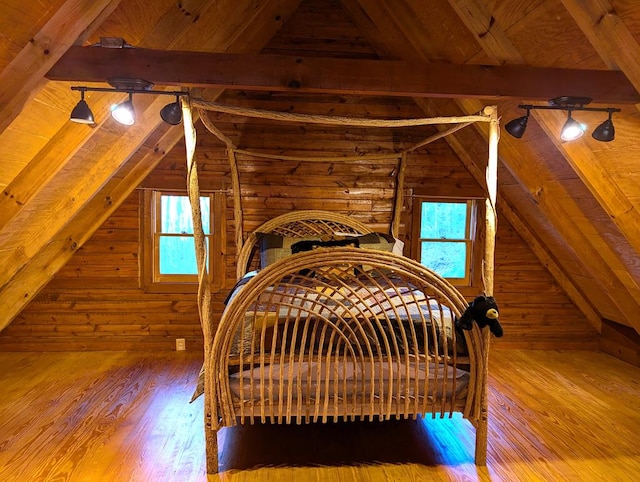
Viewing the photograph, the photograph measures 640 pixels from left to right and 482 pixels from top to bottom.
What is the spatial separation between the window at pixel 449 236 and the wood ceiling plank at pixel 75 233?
8.26 feet

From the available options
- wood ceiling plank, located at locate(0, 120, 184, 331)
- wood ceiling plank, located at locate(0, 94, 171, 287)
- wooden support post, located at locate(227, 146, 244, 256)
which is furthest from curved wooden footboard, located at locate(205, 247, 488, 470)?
A: wood ceiling plank, located at locate(0, 120, 184, 331)

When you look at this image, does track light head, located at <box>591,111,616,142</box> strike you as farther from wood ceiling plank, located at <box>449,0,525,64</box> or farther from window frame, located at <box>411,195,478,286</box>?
window frame, located at <box>411,195,478,286</box>

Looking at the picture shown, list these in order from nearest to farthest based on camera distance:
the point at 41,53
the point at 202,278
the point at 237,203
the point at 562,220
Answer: the point at 41,53
the point at 202,278
the point at 562,220
the point at 237,203

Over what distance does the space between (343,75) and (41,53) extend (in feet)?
4.23

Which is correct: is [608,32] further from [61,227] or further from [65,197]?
[61,227]

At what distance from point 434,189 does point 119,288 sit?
124 inches

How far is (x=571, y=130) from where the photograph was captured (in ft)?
7.39

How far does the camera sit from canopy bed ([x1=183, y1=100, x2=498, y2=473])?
6.49 ft

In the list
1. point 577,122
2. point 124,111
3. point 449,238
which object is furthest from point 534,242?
point 124,111

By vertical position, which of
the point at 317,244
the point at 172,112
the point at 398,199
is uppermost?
the point at 172,112

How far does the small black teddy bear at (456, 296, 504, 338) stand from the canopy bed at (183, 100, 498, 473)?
0.15 feet

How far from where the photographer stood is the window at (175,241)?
3941mm

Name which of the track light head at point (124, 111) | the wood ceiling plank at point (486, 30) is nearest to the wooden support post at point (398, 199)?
the wood ceiling plank at point (486, 30)

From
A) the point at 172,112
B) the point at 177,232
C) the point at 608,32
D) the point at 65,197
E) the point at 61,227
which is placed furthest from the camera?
the point at 177,232
